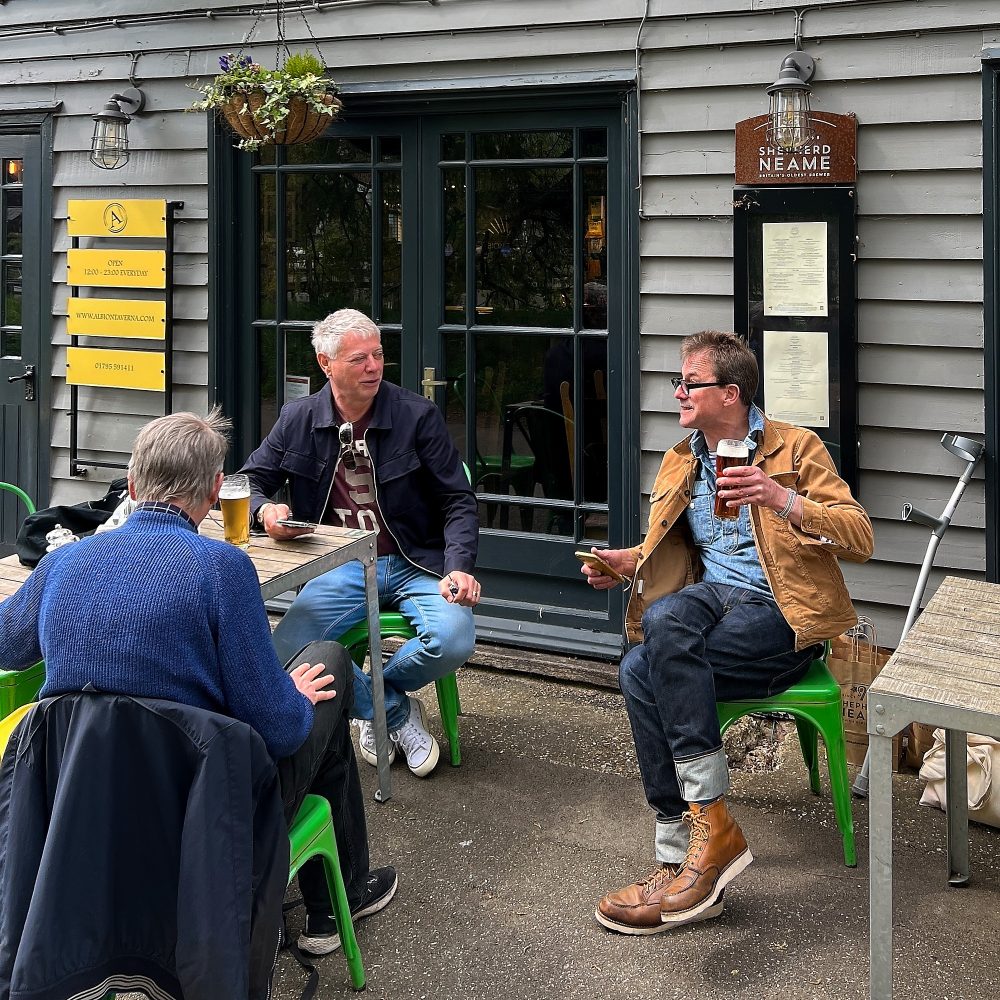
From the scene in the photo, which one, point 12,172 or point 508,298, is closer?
point 508,298

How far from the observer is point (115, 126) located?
553 centimetres

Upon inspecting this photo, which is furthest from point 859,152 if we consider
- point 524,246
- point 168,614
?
point 168,614

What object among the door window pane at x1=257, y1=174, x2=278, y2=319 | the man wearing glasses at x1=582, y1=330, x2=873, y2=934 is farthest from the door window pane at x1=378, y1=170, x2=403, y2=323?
the man wearing glasses at x1=582, y1=330, x2=873, y2=934

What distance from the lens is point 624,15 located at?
14.9 ft

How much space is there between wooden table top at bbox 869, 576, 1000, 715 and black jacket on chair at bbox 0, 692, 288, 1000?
118 cm

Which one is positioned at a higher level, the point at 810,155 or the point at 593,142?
the point at 593,142

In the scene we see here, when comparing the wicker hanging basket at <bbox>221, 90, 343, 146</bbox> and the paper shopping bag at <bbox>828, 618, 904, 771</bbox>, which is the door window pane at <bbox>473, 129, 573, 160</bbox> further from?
the paper shopping bag at <bbox>828, 618, 904, 771</bbox>

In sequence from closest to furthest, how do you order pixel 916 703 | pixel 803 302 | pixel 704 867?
pixel 916 703, pixel 704 867, pixel 803 302

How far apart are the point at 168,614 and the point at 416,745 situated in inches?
73.8

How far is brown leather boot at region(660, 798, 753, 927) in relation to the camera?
294 cm

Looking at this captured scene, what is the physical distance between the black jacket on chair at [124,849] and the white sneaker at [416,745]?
1717 millimetres

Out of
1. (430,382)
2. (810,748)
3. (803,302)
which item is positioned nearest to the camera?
(810,748)

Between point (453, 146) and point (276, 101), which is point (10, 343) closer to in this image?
point (276, 101)

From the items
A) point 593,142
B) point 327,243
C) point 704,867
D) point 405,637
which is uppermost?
point 593,142
